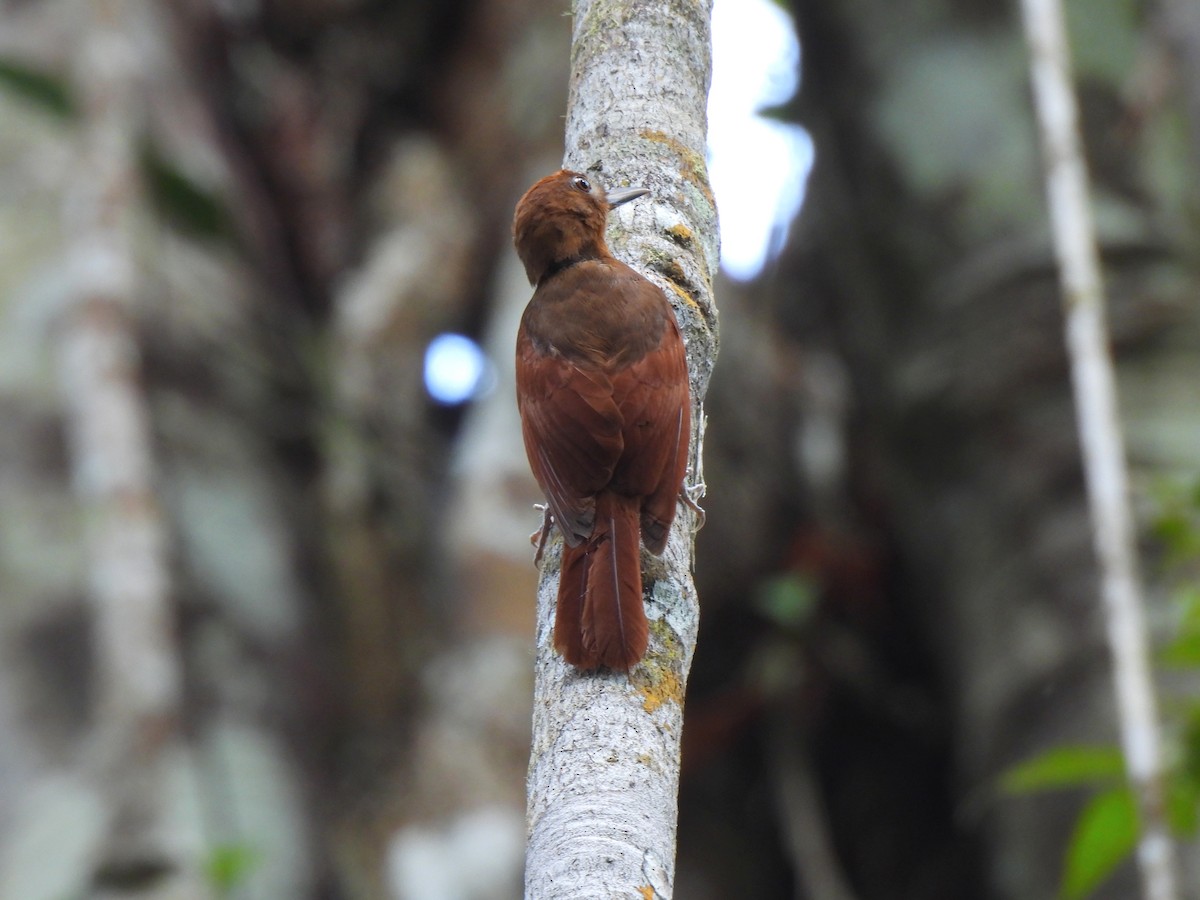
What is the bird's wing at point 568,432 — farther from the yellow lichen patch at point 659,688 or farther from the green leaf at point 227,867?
the green leaf at point 227,867

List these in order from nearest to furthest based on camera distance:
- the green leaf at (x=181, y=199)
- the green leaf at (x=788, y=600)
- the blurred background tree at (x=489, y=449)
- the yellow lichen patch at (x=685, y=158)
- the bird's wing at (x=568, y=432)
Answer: the yellow lichen patch at (x=685, y=158) → the bird's wing at (x=568, y=432) → the blurred background tree at (x=489, y=449) → the green leaf at (x=788, y=600) → the green leaf at (x=181, y=199)

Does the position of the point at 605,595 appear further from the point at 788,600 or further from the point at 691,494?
the point at 788,600

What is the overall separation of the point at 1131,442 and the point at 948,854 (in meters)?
1.73

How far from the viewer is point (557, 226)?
10.8ft

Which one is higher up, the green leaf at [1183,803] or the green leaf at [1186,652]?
the green leaf at [1186,652]

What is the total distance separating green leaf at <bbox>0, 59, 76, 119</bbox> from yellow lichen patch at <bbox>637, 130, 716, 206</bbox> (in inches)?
141

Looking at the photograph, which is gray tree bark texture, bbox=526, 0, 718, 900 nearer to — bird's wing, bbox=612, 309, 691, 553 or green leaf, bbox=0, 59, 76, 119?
bird's wing, bbox=612, 309, 691, 553

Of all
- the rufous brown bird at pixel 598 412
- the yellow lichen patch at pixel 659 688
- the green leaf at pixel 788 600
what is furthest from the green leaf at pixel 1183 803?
the green leaf at pixel 788 600

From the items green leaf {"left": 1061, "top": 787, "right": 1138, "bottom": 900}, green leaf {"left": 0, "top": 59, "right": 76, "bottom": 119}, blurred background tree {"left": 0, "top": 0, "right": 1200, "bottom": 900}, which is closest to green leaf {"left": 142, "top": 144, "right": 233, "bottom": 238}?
blurred background tree {"left": 0, "top": 0, "right": 1200, "bottom": 900}

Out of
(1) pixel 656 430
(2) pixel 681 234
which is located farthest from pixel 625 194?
(1) pixel 656 430

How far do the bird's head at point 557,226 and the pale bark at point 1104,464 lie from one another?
938mm

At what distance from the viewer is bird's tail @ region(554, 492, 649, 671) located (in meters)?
1.99

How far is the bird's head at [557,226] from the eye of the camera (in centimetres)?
301

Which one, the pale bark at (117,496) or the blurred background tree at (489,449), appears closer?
the pale bark at (117,496)
